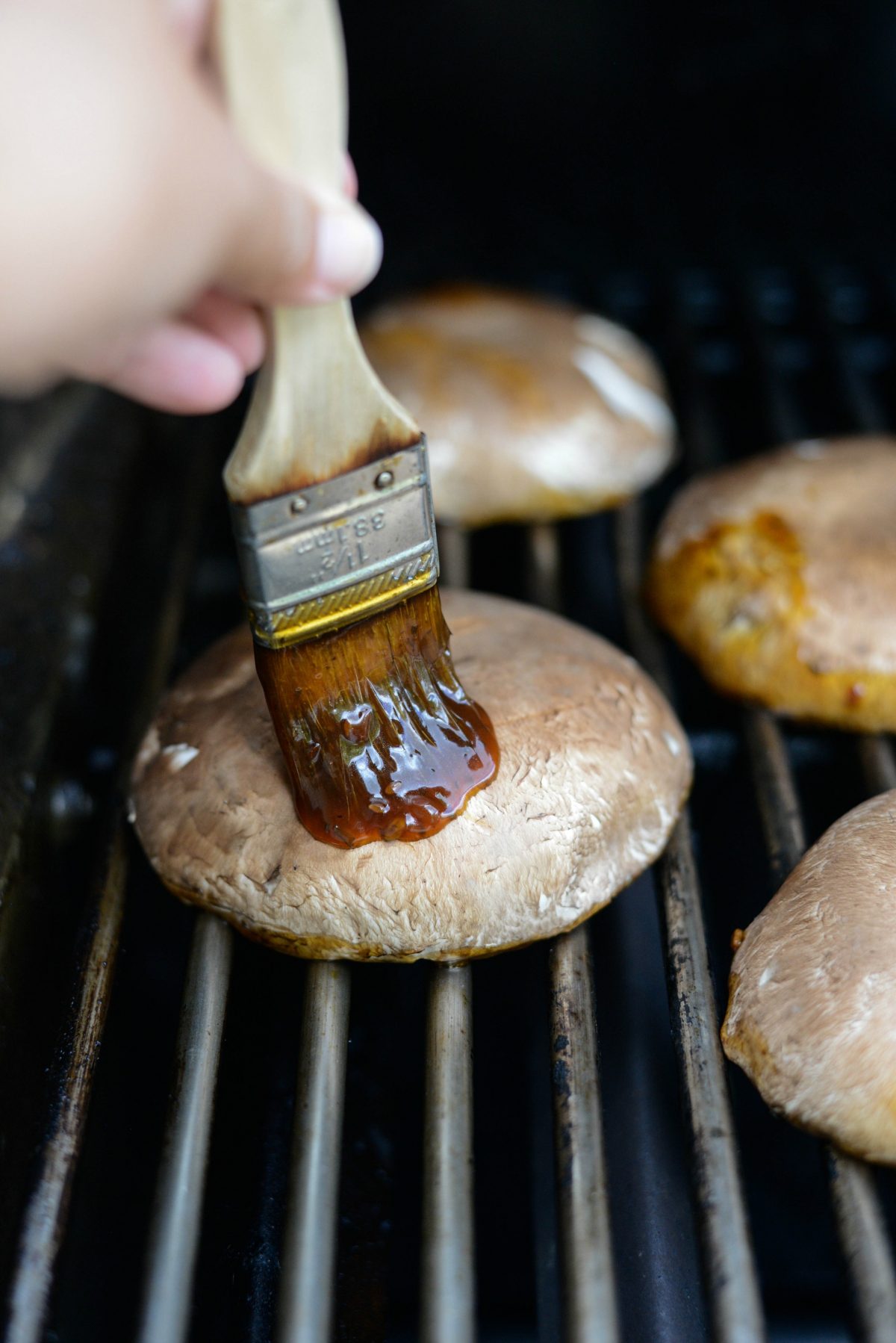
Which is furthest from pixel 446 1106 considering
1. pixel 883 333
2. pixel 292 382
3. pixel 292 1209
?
pixel 883 333

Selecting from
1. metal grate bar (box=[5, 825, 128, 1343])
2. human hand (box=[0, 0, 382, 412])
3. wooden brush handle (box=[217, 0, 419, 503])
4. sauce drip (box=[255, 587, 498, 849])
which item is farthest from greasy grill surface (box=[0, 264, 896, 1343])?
human hand (box=[0, 0, 382, 412])

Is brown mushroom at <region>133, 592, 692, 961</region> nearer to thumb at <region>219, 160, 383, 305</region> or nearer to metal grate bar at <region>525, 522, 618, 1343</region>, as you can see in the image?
metal grate bar at <region>525, 522, 618, 1343</region>

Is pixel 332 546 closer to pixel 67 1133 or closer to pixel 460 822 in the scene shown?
pixel 460 822

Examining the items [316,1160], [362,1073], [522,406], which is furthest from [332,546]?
[522,406]

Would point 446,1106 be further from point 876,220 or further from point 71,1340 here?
point 876,220

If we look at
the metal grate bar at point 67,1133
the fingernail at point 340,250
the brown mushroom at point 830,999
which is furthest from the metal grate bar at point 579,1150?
the fingernail at point 340,250
